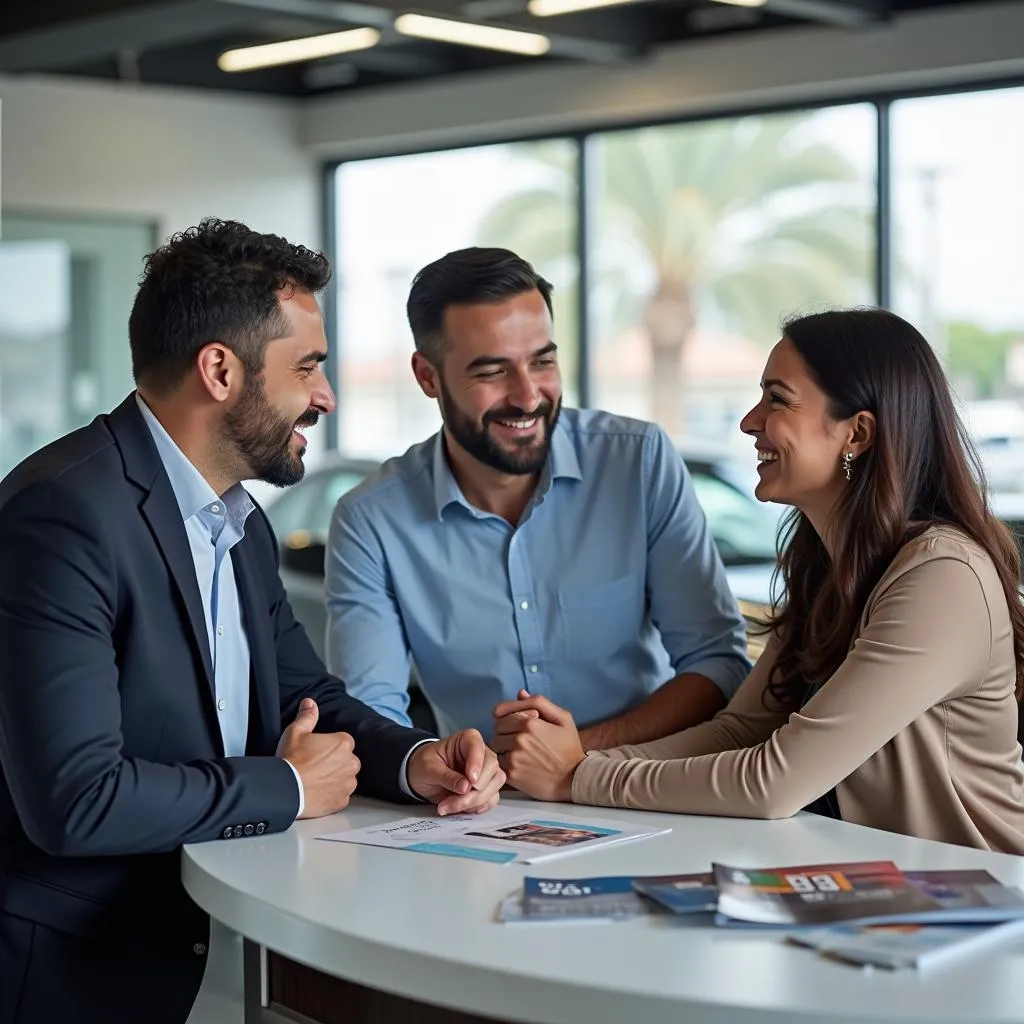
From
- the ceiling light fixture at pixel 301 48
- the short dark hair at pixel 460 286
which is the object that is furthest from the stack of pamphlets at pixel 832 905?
the ceiling light fixture at pixel 301 48

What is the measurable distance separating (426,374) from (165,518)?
3.37 feet

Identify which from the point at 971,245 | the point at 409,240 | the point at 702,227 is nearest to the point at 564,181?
the point at 702,227

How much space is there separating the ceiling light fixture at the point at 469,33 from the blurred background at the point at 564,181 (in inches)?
0.9

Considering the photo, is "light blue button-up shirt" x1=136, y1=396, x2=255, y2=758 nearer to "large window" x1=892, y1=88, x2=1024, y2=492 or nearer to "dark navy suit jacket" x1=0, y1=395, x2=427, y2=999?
"dark navy suit jacket" x1=0, y1=395, x2=427, y2=999

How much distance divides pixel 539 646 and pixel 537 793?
683mm

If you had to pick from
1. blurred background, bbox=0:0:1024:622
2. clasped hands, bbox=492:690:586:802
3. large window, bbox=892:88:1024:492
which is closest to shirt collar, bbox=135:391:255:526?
clasped hands, bbox=492:690:586:802

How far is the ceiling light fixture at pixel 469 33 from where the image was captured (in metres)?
6.57

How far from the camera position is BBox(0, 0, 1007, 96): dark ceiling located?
6.52m

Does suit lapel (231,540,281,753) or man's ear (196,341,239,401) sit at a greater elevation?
man's ear (196,341,239,401)

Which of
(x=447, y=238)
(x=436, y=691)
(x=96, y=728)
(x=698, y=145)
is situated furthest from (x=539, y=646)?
(x=447, y=238)

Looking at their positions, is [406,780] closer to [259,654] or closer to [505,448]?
[259,654]

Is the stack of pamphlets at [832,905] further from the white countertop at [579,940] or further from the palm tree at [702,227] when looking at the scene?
the palm tree at [702,227]

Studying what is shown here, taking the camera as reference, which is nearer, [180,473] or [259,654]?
[180,473]

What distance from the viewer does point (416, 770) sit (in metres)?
2.35
